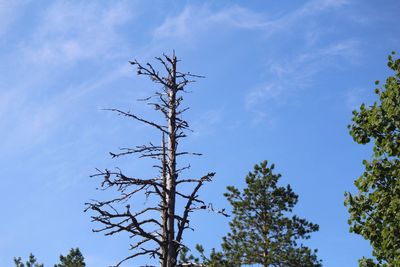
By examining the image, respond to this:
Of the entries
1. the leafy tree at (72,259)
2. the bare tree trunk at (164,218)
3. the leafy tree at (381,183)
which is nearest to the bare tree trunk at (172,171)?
the bare tree trunk at (164,218)

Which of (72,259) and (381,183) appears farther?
(72,259)

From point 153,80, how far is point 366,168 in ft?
25.4

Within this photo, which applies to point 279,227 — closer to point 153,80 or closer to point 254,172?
point 254,172

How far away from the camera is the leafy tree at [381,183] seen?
13.4 meters

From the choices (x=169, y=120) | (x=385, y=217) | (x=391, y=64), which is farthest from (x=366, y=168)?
(x=169, y=120)

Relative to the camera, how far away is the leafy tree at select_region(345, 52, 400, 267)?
13383mm

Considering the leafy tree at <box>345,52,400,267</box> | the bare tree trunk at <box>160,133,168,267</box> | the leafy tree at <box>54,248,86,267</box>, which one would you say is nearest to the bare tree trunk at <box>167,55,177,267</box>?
the bare tree trunk at <box>160,133,168,267</box>

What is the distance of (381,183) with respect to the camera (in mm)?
14398

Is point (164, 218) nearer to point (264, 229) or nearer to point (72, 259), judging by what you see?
point (264, 229)

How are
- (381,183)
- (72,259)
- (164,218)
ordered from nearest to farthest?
(164,218), (381,183), (72,259)

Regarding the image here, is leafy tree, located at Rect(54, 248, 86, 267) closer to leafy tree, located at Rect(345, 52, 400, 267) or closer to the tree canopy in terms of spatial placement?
the tree canopy

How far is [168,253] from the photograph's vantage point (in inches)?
351

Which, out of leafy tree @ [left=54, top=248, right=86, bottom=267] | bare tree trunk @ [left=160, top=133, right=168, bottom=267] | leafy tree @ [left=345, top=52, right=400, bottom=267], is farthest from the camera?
leafy tree @ [left=54, top=248, right=86, bottom=267]

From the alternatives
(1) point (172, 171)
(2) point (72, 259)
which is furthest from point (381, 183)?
(2) point (72, 259)
